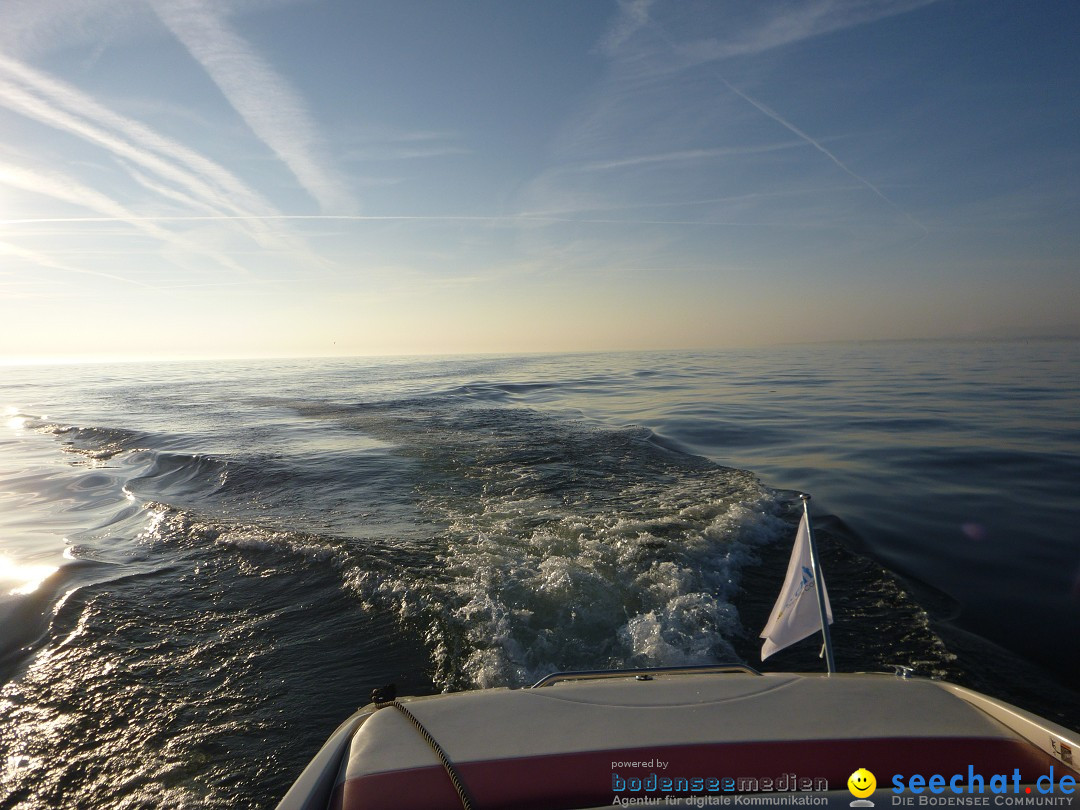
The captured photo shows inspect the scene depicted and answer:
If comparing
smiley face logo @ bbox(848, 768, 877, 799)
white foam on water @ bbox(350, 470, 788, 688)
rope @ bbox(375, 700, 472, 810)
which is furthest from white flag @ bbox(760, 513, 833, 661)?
rope @ bbox(375, 700, 472, 810)

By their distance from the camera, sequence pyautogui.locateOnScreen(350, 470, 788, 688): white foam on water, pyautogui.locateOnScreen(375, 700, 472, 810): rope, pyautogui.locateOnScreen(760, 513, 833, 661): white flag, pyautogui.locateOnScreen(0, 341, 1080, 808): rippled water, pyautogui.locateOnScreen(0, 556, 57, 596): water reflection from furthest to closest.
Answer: pyautogui.locateOnScreen(0, 556, 57, 596): water reflection → pyautogui.locateOnScreen(350, 470, 788, 688): white foam on water → pyautogui.locateOnScreen(0, 341, 1080, 808): rippled water → pyautogui.locateOnScreen(760, 513, 833, 661): white flag → pyautogui.locateOnScreen(375, 700, 472, 810): rope

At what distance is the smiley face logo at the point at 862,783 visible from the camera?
81.0 inches

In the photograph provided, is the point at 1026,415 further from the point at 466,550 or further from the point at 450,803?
the point at 450,803

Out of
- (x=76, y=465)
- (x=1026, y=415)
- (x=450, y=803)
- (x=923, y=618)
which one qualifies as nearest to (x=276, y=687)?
(x=450, y=803)

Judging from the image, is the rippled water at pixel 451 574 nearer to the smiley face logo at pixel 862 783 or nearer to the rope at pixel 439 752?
the rope at pixel 439 752

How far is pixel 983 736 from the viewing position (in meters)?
2.41

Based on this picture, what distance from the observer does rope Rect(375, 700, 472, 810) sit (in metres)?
2.13

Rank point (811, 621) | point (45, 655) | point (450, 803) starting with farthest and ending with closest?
point (45, 655) → point (811, 621) → point (450, 803)

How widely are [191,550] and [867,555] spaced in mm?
9485

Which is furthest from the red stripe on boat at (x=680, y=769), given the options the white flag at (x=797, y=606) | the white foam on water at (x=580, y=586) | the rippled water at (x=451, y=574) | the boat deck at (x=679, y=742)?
the white foam on water at (x=580, y=586)
